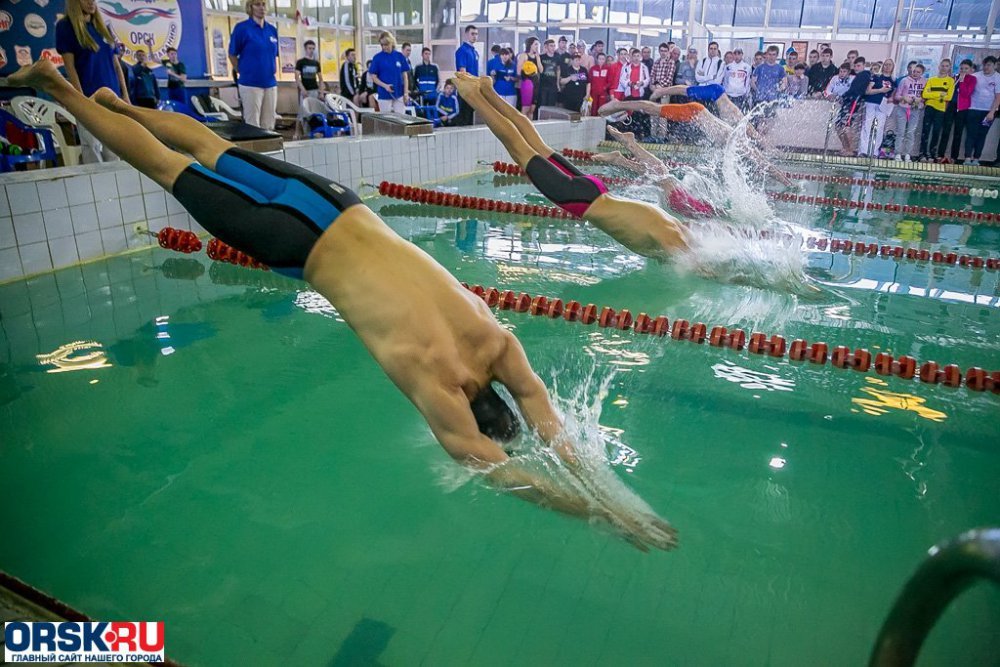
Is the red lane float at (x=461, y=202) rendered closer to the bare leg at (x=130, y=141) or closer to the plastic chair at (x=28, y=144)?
the plastic chair at (x=28, y=144)

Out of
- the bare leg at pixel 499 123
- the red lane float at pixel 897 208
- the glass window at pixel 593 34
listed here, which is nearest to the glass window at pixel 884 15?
the glass window at pixel 593 34

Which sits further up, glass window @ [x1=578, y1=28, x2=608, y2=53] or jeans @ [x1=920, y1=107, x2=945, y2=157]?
glass window @ [x1=578, y1=28, x2=608, y2=53]

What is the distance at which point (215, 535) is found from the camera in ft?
Answer: 7.98

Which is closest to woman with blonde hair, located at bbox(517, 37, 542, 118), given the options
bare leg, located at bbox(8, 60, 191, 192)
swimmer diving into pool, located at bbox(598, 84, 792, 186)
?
swimmer diving into pool, located at bbox(598, 84, 792, 186)

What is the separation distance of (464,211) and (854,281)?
3951 mm

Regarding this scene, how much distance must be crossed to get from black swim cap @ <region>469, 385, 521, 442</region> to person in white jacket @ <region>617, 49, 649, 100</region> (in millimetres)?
12808

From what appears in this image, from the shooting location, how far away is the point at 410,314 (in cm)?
215

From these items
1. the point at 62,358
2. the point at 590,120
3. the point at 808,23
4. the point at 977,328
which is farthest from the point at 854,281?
the point at 808,23

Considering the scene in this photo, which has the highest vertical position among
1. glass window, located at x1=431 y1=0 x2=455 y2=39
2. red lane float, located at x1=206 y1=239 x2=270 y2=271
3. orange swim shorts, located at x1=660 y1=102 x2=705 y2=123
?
glass window, located at x1=431 y1=0 x2=455 y2=39

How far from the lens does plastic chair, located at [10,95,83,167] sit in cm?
657

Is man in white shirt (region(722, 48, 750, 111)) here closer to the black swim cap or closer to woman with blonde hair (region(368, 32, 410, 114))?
woman with blonde hair (region(368, 32, 410, 114))

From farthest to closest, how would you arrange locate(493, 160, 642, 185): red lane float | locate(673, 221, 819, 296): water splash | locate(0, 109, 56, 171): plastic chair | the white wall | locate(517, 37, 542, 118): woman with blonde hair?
locate(517, 37, 542, 118): woman with blonde hair → locate(493, 160, 642, 185): red lane float → locate(0, 109, 56, 171): plastic chair → locate(673, 221, 819, 296): water splash → the white wall

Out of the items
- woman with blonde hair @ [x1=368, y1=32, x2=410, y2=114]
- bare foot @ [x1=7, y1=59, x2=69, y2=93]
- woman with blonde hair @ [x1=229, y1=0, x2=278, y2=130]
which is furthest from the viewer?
woman with blonde hair @ [x1=368, y1=32, x2=410, y2=114]

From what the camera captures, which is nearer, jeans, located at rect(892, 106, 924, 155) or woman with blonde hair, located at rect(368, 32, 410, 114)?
woman with blonde hair, located at rect(368, 32, 410, 114)
